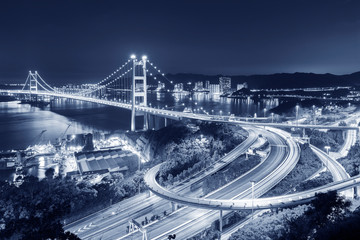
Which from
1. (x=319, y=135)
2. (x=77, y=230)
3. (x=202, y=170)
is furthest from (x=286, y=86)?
(x=77, y=230)

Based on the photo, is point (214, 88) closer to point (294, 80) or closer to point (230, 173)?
point (294, 80)

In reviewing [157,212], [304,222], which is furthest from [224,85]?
[304,222]

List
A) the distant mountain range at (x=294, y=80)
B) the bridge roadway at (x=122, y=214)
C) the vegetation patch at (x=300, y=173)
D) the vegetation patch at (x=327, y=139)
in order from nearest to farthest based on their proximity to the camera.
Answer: the bridge roadway at (x=122, y=214) < the vegetation patch at (x=300, y=173) < the vegetation patch at (x=327, y=139) < the distant mountain range at (x=294, y=80)

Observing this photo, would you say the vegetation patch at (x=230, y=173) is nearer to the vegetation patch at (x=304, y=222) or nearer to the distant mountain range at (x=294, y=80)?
the vegetation patch at (x=304, y=222)

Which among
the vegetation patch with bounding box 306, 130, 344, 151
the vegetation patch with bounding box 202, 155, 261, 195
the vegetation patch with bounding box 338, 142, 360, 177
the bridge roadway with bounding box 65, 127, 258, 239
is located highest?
the vegetation patch with bounding box 306, 130, 344, 151

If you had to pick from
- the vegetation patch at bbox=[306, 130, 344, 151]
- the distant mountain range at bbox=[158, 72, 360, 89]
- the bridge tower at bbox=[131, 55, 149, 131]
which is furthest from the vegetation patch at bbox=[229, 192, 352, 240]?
the distant mountain range at bbox=[158, 72, 360, 89]

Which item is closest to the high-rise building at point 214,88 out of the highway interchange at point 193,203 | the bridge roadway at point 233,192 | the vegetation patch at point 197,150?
the vegetation patch at point 197,150

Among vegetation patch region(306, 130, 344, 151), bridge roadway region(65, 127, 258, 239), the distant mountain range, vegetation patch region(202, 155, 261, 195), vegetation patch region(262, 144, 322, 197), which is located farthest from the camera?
the distant mountain range

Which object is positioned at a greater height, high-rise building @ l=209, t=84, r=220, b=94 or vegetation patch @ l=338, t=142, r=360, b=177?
high-rise building @ l=209, t=84, r=220, b=94

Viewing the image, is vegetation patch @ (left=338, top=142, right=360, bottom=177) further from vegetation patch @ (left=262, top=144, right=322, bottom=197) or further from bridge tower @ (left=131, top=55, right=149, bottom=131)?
bridge tower @ (left=131, top=55, right=149, bottom=131)
